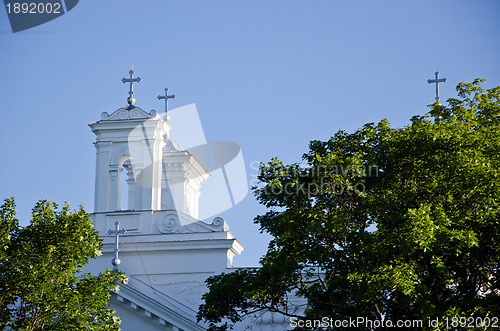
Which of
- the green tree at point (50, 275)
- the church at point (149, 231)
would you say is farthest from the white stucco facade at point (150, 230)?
the green tree at point (50, 275)

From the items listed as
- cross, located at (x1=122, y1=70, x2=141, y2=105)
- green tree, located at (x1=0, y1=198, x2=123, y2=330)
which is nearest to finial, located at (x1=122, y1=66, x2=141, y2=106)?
cross, located at (x1=122, y1=70, x2=141, y2=105)

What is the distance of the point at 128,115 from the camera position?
43625mm

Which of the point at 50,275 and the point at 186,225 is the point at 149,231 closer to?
the point at 186,225

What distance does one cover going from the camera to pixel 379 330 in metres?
24.6

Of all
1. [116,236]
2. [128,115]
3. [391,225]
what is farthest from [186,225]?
[391,225]

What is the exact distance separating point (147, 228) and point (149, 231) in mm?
158

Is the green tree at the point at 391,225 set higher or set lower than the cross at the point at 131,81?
lower

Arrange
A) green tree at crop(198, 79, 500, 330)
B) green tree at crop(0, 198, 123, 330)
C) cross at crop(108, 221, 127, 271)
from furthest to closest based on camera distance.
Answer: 1. cross at crop(108, 221, 127, 271)
2. green tree at crop(0, 198, 123, 330)
3. green tree at crop(198, 79, 500, 330)

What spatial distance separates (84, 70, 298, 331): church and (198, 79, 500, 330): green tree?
536 inches

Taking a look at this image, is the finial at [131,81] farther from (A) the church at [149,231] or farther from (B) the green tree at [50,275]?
(B) the green tree at [50,275]

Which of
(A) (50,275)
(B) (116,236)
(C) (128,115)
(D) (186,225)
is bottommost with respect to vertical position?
(A) (50,275)

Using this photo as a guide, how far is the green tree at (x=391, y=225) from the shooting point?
24.2 meters

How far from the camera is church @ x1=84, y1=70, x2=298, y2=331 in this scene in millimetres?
41438

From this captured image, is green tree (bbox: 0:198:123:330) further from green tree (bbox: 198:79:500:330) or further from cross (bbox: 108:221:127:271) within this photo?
cross (bbox: 108:221:127:271)
